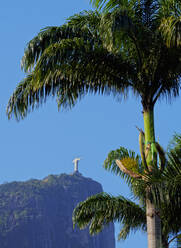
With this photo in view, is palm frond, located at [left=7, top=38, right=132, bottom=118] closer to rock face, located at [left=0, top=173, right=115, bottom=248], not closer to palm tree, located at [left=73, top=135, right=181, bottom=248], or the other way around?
palm tree, located at [left=73, top=135, right=181, bottom=248]

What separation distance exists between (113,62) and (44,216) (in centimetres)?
16732

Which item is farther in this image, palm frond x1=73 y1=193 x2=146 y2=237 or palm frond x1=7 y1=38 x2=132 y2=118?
palm frond x1=73 y1=193 x2=146 y2=237

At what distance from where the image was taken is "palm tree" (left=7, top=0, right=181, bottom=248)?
862 cm

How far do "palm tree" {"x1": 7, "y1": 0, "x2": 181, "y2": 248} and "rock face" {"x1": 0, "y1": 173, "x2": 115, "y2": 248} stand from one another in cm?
15308

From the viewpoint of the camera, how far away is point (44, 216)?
566 ft

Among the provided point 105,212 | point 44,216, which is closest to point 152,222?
point 105,212

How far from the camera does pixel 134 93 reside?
9766 millimetres

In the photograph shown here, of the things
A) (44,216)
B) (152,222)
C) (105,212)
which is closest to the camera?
(152,222)

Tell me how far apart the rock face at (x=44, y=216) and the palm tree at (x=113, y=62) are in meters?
153

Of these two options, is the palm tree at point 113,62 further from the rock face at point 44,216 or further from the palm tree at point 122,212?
the rock face at point 44,216

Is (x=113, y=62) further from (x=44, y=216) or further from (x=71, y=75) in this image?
(x=44, y=216)

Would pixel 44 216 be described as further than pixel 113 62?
Yes

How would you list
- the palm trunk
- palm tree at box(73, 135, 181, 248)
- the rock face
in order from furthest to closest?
the rock face
palm tree at box(73, 135, 181, 248)
the palm trunk

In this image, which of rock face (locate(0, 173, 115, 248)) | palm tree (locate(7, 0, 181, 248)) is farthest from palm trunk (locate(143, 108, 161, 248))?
rock face (locate(0, 173, 115, 248))
